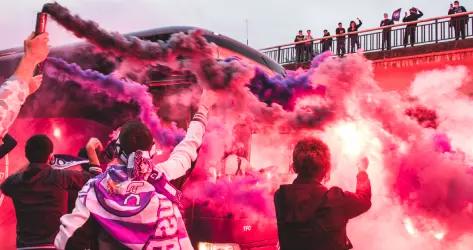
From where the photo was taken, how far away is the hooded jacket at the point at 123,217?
127 inches

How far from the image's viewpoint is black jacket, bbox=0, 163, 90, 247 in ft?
14.5

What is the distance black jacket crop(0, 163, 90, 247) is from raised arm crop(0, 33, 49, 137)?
1606 mm

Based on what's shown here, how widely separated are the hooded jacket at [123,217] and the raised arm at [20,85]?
704 millimetres

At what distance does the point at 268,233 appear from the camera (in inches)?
235

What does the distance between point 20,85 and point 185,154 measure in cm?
129

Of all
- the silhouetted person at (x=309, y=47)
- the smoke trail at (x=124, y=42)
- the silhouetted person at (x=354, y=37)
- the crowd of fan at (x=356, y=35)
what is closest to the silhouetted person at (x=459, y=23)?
the crowd of fan at (x=356, y=35)

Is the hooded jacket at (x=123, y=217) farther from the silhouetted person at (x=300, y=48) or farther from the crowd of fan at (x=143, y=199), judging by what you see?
the silhouetted person at (x=300, y=48)

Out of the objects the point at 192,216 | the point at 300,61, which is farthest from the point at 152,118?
the point at 300,61

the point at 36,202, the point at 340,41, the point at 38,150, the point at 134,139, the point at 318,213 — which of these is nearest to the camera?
the point at 134,139

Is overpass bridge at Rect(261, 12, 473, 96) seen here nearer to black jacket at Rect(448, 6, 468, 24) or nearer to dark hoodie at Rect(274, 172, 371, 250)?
black jacket at Rect(448, 6, 468, 24)

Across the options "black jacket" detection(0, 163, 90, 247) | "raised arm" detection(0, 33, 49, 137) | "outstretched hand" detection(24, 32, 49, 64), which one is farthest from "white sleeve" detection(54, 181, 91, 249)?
"black jacket" detection(0, 163, 90, 247)

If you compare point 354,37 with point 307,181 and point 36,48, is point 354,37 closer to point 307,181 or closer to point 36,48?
point 307,181

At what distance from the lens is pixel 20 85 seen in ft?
9.25

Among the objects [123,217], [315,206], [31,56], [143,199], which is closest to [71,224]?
[123,217]
